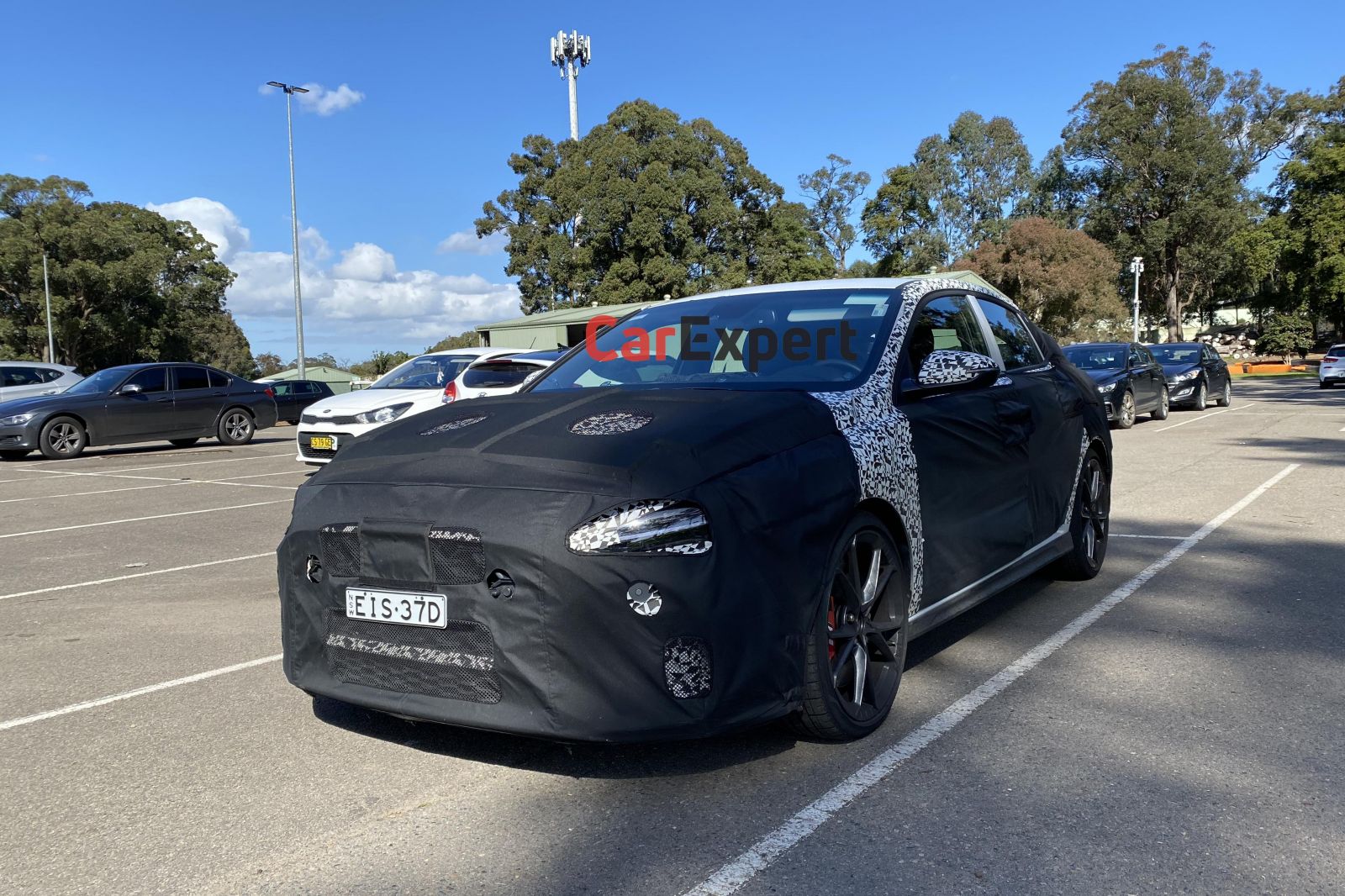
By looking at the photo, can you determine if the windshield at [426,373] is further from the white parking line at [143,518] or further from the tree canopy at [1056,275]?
the tree canopy at [1056,275]

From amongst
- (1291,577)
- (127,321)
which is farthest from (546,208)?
(1291,577)

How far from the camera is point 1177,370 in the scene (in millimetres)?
23938

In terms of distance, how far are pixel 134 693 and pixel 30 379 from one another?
814 inches

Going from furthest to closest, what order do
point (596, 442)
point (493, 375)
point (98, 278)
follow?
point (98, 278) → point (493, 375) → point (596, 442)

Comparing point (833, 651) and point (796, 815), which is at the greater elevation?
point (833, 651)

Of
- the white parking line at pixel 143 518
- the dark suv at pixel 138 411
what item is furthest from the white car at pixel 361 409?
the dark suv at pixel 138 411

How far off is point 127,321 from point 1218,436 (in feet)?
149

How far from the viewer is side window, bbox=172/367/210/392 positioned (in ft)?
64.9

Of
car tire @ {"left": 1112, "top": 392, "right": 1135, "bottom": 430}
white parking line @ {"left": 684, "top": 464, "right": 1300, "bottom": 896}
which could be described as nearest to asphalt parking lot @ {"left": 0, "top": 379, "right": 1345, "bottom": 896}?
white parking line @ {"left": 684, "top": 464, "right": 1300, "bottom": 896}

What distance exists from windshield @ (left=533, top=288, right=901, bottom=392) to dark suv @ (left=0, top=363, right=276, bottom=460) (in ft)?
51.8

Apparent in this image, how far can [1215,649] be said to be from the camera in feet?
16.6

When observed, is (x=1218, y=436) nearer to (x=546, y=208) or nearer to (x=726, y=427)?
(x=726, y=427)

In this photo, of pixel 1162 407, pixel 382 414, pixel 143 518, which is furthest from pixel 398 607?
pixel 1162 407
